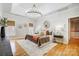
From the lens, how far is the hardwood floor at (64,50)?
1942 mm

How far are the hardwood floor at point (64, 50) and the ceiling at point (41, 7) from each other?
0.53 metres

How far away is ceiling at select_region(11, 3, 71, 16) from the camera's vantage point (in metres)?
1.92

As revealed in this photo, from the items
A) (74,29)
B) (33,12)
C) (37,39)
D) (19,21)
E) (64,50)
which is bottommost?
(64,50)

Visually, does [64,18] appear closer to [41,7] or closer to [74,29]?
[74,29]

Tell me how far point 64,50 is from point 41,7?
0.74 meters

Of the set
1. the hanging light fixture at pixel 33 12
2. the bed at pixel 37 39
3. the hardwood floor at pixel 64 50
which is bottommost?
the hardwood floor at pixel 64 50

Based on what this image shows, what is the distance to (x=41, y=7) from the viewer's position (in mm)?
1943

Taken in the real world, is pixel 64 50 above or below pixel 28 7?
below

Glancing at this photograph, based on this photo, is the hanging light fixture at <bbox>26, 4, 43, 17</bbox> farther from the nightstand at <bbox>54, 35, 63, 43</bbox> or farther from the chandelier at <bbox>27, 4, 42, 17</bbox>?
the nightstand at <bbox>54, 35, 63, 43</bbox>

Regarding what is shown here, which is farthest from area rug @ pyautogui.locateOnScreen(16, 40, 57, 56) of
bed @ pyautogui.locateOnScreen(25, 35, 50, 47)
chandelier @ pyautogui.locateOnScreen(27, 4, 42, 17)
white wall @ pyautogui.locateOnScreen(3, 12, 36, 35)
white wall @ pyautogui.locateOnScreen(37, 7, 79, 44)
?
chandelier @ pyautogui.locateOnScreen(27, 4, 42, 17)

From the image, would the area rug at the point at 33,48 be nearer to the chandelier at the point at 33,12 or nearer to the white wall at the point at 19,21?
the white wall at the point at 19,21

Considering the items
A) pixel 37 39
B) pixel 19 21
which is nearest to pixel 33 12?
pixel 19 21

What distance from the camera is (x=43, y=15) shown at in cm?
195

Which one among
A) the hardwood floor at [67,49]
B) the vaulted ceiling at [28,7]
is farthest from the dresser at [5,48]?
the hardwood floor at [67,49]
